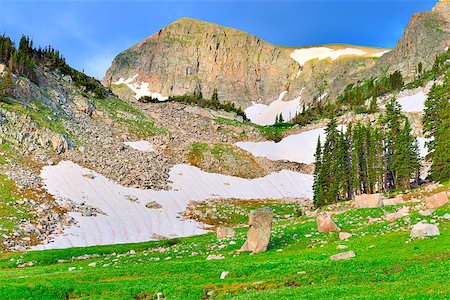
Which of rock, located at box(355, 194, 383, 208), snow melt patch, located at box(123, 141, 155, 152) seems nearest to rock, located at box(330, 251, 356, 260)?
rock, located at box(355, 194, 383, 208)

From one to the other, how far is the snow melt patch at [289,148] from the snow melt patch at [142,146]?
1333 inches

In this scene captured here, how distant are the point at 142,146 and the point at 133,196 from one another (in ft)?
114

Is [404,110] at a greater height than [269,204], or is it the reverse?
[404,110]

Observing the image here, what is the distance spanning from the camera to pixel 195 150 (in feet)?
382

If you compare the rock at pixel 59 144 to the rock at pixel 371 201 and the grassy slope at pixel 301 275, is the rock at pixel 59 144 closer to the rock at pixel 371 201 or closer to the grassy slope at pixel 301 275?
the grassy slope at pixel 301 275

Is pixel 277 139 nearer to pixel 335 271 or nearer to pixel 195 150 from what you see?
pixel 195 150

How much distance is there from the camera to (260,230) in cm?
3322

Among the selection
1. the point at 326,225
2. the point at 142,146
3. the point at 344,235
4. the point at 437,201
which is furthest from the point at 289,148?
the point at 344,235

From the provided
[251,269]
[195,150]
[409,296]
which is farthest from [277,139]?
[409,296]

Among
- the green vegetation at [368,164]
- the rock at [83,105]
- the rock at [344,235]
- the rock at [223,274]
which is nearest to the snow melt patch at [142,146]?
the rock at [83,105]

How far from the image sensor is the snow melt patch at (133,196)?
60000 mm

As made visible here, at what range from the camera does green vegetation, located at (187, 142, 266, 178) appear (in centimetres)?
10994

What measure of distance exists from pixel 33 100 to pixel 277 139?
8796cm

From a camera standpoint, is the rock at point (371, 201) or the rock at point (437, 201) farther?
the rock at point (371, 201)
